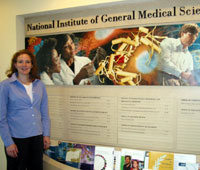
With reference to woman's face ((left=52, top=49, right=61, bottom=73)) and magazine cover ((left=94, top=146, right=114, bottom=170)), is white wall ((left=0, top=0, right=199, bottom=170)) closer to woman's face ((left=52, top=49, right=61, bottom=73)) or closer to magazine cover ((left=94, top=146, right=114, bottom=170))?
woman's face ((left=52, top=49, right=61, bottom=73))

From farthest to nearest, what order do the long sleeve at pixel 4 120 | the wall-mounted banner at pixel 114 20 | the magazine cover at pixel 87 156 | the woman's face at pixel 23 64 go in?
the magazine cover at pixel 87 156
the wall-mounted banner at pixel 114 20
the woman's face at pixel 23 64
the long sleeve at pixel 4 120

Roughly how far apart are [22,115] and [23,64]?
409 millimetres

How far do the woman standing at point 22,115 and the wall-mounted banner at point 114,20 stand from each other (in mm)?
615

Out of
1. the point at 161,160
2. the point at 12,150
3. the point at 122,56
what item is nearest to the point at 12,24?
the point at 122,56

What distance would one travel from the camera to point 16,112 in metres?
1.59

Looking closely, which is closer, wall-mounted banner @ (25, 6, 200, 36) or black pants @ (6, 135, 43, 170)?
black pants @ (6, 135, 43, 170)

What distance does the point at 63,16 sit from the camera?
83.5 inches

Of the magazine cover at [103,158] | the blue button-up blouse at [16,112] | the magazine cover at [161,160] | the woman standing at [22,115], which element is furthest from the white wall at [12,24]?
the magazine cover at [161,160]

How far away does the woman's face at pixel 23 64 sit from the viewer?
1.62 m

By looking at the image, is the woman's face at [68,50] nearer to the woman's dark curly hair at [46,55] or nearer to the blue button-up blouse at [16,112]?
the woman's dark curly hair at [46,55]

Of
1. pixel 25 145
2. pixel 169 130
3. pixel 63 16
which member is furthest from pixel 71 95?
pixel 169 130

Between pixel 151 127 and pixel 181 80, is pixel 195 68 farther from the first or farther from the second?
pixel 151 127

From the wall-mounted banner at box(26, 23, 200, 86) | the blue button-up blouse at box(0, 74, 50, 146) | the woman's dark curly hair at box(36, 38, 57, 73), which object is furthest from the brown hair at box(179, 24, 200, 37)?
the blue button-up blouse at box(0, 74, 50, 146)

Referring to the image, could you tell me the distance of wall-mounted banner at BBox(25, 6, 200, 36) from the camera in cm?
173
